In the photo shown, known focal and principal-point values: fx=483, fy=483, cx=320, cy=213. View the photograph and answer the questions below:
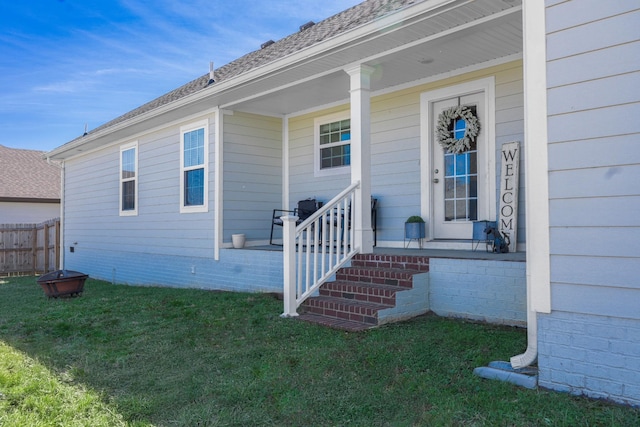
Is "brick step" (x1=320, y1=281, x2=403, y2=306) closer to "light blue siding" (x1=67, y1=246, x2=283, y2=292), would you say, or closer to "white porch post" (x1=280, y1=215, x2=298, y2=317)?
"white porch post" (x1=280, y1=215, x2=298, y2=317)

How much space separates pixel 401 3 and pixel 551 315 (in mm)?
3491

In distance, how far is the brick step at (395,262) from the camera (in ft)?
16.1

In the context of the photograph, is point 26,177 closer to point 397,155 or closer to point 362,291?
point 397,155

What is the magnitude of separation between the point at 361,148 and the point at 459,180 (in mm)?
1442

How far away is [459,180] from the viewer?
19.8 ft

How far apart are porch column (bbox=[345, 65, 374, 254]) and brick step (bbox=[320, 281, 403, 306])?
56 centimetres

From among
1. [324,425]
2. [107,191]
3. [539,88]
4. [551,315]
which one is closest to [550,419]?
[551,315]

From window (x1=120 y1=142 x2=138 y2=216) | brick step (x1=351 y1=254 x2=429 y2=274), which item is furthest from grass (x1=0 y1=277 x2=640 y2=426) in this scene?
window (x1=120 y1=142 x2=138 y2=216)

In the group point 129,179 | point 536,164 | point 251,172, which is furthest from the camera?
point 129,179

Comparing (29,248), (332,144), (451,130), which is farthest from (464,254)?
(29,248)

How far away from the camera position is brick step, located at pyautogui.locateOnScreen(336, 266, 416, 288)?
4795 millimetres

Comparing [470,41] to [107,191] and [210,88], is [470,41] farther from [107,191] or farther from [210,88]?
[107,191]

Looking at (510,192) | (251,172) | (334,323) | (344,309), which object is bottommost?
A: (334,323)

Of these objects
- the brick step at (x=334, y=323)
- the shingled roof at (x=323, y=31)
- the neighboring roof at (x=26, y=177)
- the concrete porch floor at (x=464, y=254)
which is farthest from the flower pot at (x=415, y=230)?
the neighboring roof at (x=26, y=177)
